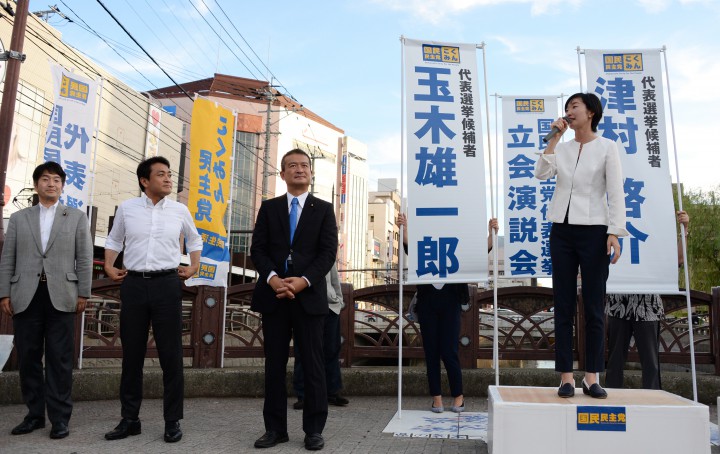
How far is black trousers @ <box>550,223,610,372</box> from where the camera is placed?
3.72 meters

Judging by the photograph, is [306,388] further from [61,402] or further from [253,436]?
[61,402]

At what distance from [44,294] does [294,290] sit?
2001 millimetres

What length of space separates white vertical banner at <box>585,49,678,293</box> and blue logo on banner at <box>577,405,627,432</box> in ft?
6.54

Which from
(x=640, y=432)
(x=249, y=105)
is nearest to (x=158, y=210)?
(x=640, y=432)

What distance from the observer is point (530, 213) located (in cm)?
930

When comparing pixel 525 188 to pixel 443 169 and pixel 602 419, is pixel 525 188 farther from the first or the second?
pixel 602 419

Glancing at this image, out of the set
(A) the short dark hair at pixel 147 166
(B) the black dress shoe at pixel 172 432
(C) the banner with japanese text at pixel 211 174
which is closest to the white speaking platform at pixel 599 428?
(B) the black dress shoe at pixel 172 432

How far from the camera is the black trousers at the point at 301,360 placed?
3963 millimetres

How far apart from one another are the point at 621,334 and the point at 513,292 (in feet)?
Answer: 5.71

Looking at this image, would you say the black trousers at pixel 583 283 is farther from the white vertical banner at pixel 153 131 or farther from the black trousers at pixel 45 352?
the white vertical banner at pixel 153 131

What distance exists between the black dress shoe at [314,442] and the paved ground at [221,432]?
0.19 feet

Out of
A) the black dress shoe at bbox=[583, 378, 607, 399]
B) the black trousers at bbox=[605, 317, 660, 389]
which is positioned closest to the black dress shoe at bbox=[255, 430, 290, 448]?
the black dress shoe at bbox=[583, 378, 607, 399]

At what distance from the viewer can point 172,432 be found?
4086 mm

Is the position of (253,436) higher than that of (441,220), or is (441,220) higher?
(441,220)
